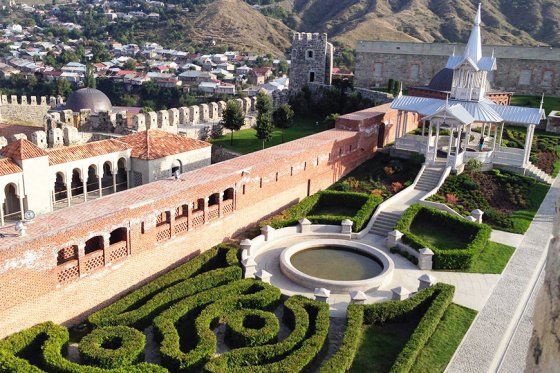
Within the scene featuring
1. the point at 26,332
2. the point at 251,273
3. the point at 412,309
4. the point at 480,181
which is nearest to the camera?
the point at 26,332

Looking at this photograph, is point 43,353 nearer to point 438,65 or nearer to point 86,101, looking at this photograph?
point 86,101

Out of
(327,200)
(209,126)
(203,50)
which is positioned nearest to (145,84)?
(203,50)

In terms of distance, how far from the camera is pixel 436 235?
22766 millimetres

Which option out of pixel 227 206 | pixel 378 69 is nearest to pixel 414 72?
pixel 378 69

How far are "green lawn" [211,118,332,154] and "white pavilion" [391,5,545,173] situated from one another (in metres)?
8.23

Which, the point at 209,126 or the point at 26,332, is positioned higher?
the point at 209,126

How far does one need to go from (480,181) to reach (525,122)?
4.63 metres

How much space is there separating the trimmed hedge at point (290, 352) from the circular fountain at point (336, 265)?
2.25 m

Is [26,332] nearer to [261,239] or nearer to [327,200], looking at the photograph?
[261,239]

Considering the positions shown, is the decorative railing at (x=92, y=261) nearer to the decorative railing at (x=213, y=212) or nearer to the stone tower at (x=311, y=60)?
the decorative railing at (x=213, y=212)

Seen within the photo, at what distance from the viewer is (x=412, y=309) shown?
52.1ft

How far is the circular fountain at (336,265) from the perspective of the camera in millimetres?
17422

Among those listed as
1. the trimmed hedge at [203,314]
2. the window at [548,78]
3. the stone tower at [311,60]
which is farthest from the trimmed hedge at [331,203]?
the window at [548,78]

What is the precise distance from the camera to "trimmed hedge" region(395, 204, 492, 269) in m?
19.6
